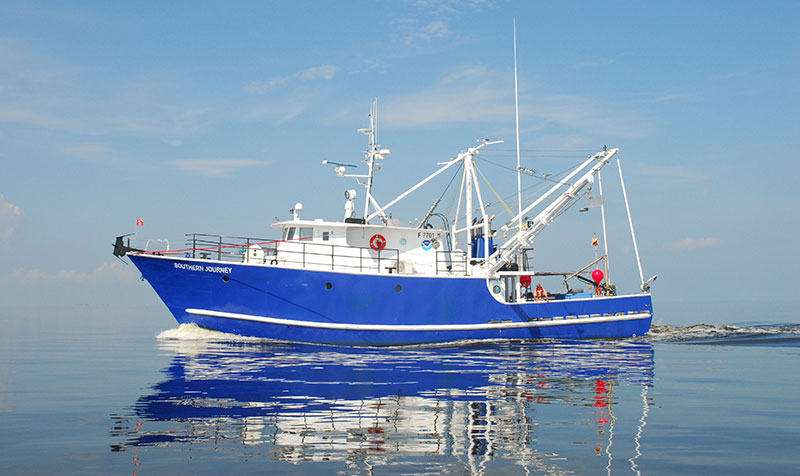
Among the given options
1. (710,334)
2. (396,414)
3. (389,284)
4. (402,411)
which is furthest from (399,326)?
(710,334)

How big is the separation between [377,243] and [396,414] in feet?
42.3

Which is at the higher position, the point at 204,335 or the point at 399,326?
the point at 399,326

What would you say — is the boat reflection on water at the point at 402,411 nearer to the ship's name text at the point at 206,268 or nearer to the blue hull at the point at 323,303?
the blue hull at the point at 323,303

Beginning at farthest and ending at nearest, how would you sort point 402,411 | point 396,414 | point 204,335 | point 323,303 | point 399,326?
1. point 399,326
2. point 323,303
3. point 204,335
4. point 402,411
5. point 396,414

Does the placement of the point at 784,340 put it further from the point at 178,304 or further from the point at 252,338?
the point at 178,304

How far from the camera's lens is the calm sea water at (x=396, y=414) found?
258 inches

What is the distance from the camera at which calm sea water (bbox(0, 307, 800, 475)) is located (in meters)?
6.56

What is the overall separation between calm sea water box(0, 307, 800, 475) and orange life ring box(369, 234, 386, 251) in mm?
4944

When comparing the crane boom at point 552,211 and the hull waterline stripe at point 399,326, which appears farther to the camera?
the crane boom at point 552,211

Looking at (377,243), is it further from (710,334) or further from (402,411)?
(710,334)

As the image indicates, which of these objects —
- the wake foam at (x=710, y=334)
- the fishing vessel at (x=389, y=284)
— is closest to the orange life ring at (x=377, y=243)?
the fishing vessel at (x=389, y=284)

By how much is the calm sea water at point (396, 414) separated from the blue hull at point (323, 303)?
7.38 feet

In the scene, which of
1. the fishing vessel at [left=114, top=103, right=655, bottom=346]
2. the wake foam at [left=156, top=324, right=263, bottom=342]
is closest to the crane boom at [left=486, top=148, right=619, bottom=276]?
the fishing vessel at [left=114, top=103, right=655, bottom=346]

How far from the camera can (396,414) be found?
29.5ft
